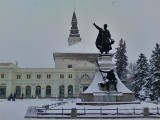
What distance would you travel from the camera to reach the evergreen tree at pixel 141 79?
57.8 meters

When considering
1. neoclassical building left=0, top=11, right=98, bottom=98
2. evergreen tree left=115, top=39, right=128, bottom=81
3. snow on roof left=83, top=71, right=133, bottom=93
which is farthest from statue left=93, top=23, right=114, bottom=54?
neoclassical building left=0, top=11, right=98, bottom=98

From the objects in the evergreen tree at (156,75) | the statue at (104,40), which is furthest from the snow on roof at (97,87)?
the evergreen tree at (156,75)

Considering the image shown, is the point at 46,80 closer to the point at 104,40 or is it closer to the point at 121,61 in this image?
the point at 121,61

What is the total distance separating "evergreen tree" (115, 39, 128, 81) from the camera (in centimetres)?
7324

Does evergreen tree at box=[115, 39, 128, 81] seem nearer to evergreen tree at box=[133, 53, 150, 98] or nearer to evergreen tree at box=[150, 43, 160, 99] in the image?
evergreen tree at box=[133, 53, 150, 98]

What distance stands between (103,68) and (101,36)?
3.43 meters

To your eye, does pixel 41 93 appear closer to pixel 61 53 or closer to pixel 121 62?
pixel 61 53

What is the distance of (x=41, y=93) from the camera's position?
92.8 metres

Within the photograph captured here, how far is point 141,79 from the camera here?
60.6 meters

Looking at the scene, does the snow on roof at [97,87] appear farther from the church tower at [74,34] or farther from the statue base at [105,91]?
the church tower at [74,34]

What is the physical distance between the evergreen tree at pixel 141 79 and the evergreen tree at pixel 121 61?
33.3ft

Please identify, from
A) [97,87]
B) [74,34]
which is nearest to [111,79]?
[97,87]

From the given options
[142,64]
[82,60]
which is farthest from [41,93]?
[142,64]

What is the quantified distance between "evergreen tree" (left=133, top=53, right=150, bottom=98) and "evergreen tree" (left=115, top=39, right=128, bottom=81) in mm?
10154
